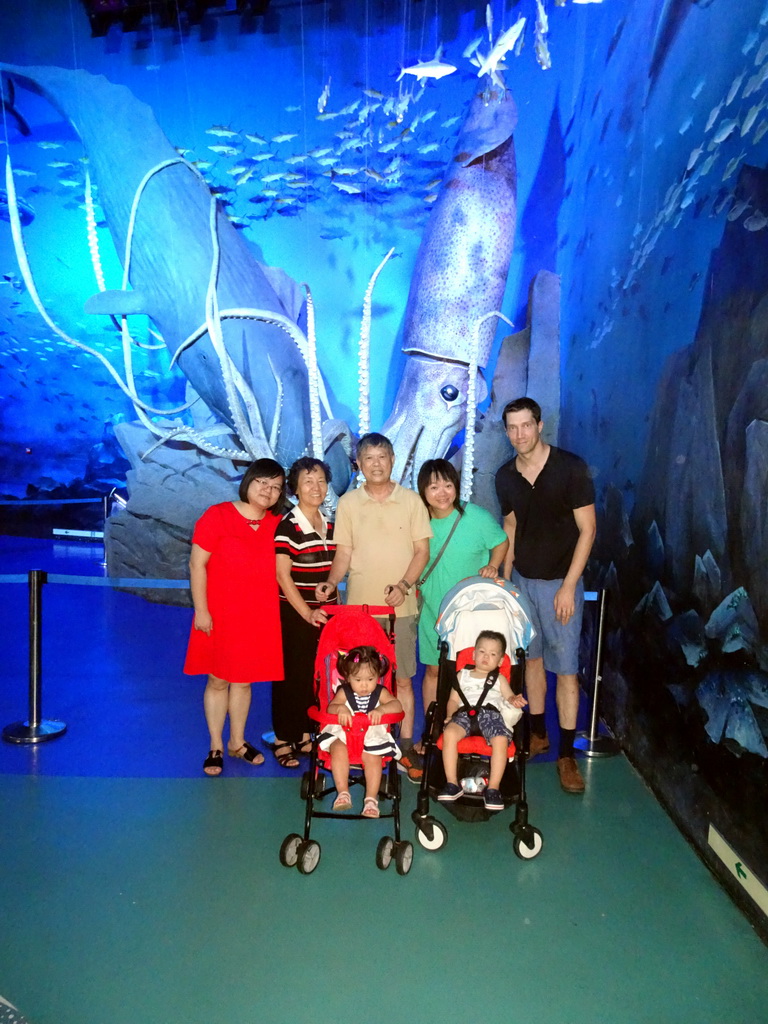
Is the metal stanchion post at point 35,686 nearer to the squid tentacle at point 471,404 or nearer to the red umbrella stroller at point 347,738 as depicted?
the red umbrella stroller at point 347,738

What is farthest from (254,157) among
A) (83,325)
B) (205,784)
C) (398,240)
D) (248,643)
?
(205,784)

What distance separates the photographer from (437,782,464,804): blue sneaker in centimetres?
268

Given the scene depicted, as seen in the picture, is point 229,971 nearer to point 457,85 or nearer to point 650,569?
point 650,569

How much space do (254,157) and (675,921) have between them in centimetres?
692

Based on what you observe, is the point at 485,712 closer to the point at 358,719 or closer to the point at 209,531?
the point at 358,719

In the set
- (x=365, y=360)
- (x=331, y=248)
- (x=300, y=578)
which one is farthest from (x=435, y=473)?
(x=331, y=248)

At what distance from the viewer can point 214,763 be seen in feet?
11.1

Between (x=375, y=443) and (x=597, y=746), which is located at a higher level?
(x=375, y=443)

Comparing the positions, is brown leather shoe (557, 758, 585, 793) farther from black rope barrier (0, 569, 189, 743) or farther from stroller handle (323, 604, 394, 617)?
black rope barrier (0, 569, 189, 743)

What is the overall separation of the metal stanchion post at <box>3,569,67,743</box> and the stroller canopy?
2.19 meters

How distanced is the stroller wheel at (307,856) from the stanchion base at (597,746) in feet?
5.51

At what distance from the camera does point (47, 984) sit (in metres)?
2.02

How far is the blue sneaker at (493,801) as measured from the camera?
2641mm

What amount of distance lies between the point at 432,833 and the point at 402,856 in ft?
0.70
